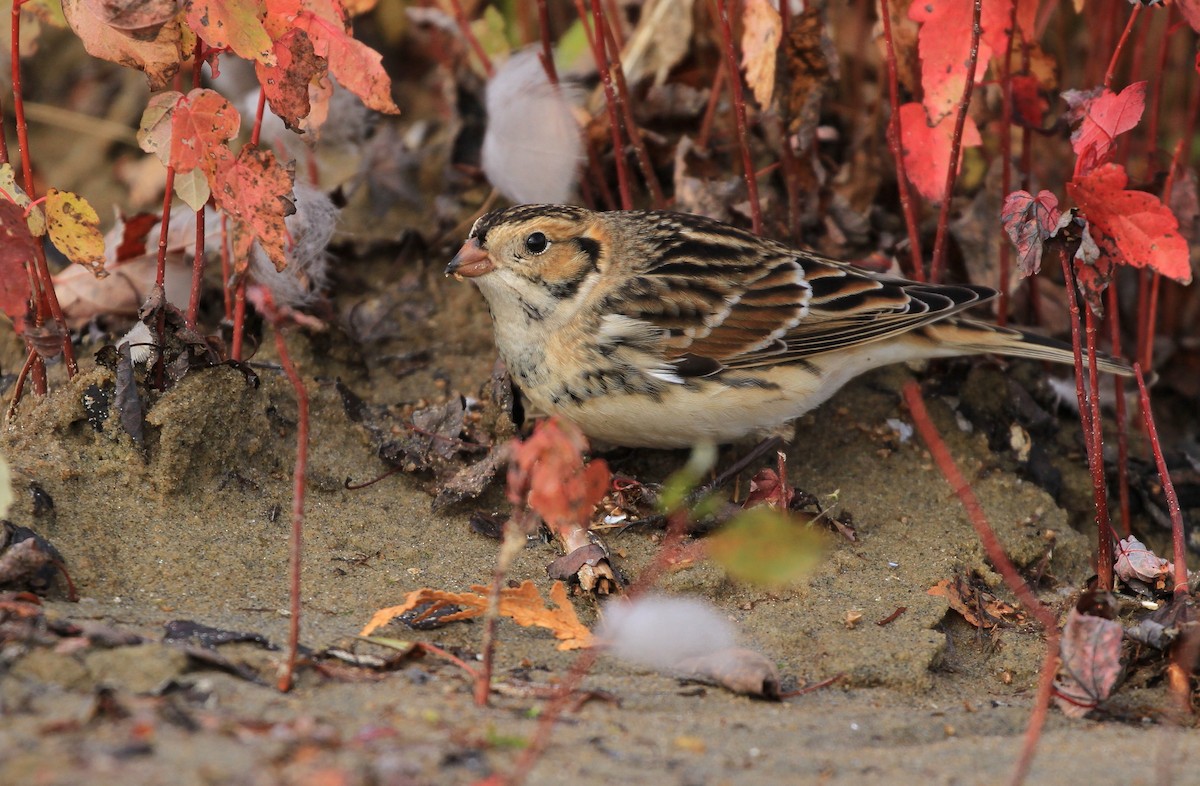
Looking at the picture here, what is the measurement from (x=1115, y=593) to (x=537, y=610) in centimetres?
197

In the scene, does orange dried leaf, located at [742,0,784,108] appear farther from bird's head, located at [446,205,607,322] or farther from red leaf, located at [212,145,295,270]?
red leaf, located at [212,145,295,270]

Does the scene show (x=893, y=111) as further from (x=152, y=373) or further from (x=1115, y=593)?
(x=152, y=373)

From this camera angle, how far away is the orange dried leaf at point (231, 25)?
3.35 meters

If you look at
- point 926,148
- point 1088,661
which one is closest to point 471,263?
point 926,148

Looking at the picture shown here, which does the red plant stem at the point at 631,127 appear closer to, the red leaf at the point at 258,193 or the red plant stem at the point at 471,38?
the red plant stem at the point at 471,38

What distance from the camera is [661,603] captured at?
3.93 metres

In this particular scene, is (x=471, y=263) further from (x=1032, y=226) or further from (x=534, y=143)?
(x=1032, y=226)

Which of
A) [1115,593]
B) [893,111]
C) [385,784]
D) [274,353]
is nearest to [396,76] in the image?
[274,353]

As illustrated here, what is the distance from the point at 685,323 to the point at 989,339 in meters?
1.24

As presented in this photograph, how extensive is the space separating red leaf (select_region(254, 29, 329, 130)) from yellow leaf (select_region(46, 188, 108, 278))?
0.63m

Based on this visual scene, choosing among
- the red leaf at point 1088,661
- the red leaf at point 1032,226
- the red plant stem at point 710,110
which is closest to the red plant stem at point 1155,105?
the red leaf at point 1032,226

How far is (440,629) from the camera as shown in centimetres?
360

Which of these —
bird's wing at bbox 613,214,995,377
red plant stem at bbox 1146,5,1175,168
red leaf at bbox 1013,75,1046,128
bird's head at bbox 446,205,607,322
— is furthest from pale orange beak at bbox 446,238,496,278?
red plant stem at bbox 1146,5,1175,168

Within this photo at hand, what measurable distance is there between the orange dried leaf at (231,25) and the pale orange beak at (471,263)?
4.16 feet
